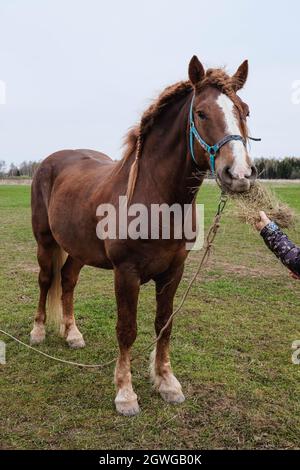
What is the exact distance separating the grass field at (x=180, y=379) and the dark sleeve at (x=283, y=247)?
3.17 feet

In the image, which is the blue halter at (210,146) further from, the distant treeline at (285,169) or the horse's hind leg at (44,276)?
the distant treeline at (285,169)

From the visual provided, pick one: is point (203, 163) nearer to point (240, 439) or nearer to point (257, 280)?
point (240, 439)

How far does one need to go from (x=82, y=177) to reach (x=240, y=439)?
8.59 ft

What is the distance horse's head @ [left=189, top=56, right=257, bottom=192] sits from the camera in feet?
7.08

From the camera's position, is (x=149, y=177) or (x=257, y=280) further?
(x=257, y=280)

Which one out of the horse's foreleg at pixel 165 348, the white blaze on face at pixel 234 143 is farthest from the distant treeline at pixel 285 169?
the white blaze on face at pixel 234 143

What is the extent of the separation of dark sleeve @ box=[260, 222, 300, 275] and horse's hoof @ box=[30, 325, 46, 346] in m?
2.72

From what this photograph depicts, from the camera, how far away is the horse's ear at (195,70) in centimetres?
244

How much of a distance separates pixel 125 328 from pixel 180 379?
852 mm

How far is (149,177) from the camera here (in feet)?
9.66

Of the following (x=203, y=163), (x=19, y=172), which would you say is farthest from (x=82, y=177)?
(x=19, y=172)

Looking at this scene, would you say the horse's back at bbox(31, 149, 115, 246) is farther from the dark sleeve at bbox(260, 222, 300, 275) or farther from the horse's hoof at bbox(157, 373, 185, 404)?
the horse's hoof at bbox(157, 373, 185, 404)

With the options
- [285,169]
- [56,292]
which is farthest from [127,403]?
[285,169]

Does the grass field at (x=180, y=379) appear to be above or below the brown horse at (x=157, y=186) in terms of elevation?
below
